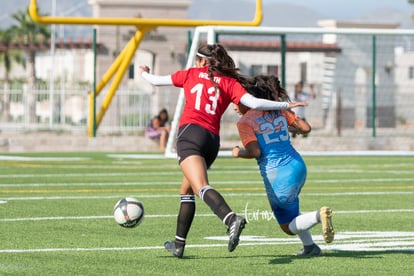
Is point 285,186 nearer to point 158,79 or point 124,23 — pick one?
point 158,79

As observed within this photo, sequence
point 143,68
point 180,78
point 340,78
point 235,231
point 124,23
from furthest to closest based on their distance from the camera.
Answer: point 340,78
point 124,23
point 143,68
point 180,78
point 235,231

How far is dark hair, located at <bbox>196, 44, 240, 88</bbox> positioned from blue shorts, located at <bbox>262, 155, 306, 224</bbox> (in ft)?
2.81

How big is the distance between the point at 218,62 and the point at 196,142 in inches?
28.7

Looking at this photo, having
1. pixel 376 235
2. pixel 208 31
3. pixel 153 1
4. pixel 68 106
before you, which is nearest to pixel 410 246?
pixel 376 235

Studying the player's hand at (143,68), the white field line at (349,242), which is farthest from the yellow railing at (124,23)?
the player's hand at (143,68)

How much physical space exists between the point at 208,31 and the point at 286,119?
623 inches

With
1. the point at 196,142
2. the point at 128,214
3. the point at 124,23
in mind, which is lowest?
the point at 128,214

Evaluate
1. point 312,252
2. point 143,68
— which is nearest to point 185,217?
point 312,252

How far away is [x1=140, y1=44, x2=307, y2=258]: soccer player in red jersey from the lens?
1070 centimetres

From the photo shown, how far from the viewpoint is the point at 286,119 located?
36.4 feet

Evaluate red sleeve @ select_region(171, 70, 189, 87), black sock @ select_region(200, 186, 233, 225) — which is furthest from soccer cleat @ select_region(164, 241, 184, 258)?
red sleeve @ select_region(171, 70, 189, 87)

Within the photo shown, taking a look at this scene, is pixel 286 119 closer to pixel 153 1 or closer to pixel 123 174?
pixel 123 174

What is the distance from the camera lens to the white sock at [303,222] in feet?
34.8

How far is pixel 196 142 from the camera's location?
422 inches
